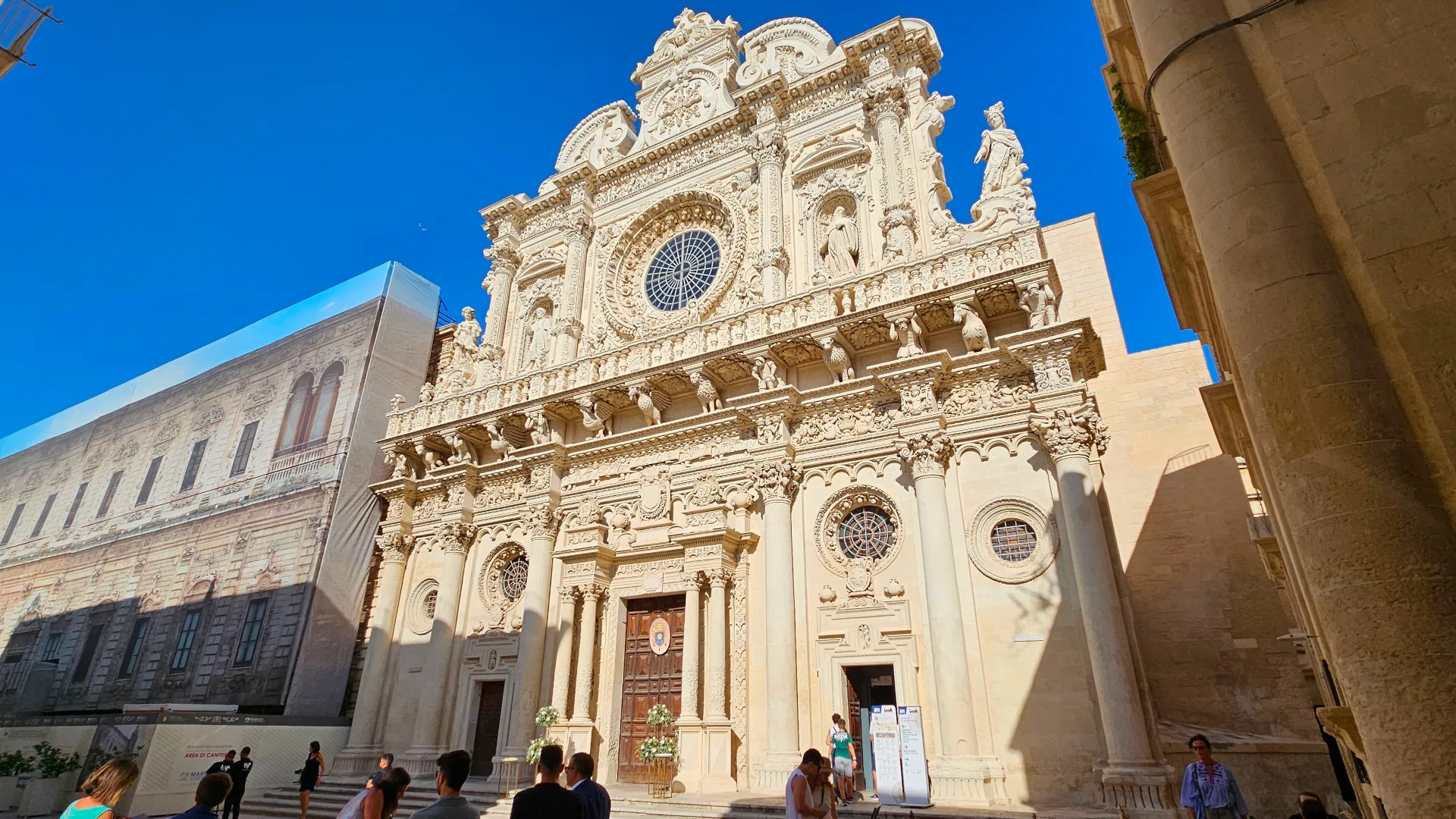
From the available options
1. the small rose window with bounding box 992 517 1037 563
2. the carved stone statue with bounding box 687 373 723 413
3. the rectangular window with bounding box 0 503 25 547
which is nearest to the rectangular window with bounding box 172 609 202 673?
the rectangular window with bounding box 0 503 25 547

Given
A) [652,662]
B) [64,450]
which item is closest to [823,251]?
[652,662]

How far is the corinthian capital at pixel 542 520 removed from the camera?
15742 mm

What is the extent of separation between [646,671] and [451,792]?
10286 mm

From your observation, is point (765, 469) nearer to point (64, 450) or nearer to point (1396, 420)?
point (1396, 420)

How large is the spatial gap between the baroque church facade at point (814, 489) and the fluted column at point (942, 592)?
0.04 metres

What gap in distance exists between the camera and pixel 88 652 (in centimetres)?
2216

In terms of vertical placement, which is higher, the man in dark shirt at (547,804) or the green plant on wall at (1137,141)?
the green plant on wall at (1137,141)

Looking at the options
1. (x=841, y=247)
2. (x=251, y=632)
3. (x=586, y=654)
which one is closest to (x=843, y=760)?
(x=586, y=654)

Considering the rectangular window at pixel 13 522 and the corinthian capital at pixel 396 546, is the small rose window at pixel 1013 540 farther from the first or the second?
the rectangular window at pixel 13 522

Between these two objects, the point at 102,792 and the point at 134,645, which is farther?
the point at 134,645

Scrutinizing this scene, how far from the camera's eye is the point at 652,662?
13.9 m

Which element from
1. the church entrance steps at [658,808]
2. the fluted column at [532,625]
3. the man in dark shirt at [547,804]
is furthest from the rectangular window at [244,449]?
the man in dark shirt at [547,804]

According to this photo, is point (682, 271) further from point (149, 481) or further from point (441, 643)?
point (149, 481)

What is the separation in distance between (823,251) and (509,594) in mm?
10306
